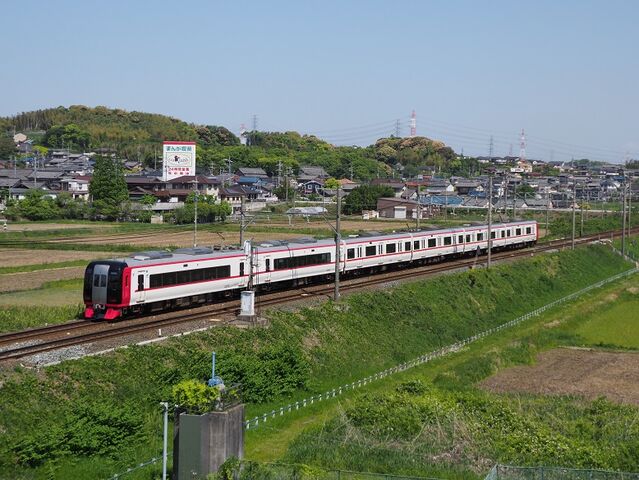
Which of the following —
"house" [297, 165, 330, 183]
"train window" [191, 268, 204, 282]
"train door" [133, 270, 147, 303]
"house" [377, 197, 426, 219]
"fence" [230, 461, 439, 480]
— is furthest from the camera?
"house" [297, 165, 330, 183]

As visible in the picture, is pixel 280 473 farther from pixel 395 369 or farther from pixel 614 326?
pixel 614 326

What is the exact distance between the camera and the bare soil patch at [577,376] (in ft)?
89.8

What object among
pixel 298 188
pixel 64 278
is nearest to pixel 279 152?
pixel 298 188

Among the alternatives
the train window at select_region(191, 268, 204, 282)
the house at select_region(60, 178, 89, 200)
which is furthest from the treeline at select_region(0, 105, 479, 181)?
the train window at select_region(191, 268, 204, 282)

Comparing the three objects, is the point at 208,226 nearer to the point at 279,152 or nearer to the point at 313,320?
the point at 313,320

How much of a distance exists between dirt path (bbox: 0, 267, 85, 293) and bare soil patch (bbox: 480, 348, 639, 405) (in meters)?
23.0

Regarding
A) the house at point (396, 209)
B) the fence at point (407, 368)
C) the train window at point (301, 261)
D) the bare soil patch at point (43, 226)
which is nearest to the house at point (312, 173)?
the house at point (396, 209)

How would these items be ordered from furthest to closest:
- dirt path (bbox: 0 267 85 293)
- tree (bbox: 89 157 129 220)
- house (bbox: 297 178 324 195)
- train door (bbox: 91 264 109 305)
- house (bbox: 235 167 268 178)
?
house (bbox: 235 167 268 178) → house (bbox: 297 178 324 195) → tree (bbox: 89 157 129 220) → dirt path (bbox: 0 267 85 293) → train door (bbox: 91 264 109 305)

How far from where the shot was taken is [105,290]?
28.5 meters

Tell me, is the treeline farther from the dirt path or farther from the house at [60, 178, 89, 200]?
the dirt path

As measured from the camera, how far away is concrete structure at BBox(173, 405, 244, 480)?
15680mm

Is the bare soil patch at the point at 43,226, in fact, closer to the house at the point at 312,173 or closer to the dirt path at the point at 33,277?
the dirt path at the point at 33,277

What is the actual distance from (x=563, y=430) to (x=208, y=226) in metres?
62.6

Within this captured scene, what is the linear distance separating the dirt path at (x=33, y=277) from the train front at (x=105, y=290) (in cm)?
1129
